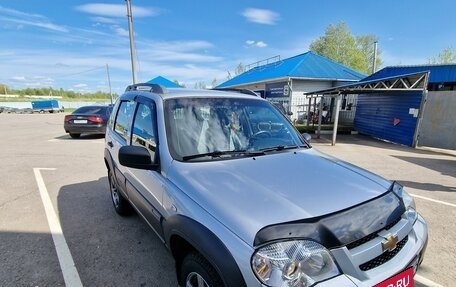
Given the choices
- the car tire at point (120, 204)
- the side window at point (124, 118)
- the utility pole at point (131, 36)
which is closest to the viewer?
the side window at point (124, 118)

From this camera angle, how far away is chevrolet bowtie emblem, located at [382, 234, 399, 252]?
69.4 inches

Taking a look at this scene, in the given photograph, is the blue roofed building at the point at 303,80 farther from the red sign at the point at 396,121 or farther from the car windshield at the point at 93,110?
the car windshield at the point at 93,110

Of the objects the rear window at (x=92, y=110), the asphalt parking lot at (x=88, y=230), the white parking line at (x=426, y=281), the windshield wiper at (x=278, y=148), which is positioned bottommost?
the asphalt parking lot at (x=88, y=230)

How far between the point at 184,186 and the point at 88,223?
8.75 feet

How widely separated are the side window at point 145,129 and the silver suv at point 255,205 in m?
0.01

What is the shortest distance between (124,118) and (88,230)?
1.57 meters

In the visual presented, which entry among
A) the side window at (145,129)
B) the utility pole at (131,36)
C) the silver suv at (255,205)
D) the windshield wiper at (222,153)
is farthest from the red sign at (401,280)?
the utility pole at (131,36)

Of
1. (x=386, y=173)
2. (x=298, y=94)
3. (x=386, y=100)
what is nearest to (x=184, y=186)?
(x=386, y=173)

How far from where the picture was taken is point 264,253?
60.6 inches

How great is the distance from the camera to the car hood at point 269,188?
1.69m

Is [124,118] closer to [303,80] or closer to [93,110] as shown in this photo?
[93,110]

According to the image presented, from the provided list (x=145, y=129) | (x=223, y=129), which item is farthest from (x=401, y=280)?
(x=145, y=129)

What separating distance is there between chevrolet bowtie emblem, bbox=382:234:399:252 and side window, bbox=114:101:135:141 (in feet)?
9.53

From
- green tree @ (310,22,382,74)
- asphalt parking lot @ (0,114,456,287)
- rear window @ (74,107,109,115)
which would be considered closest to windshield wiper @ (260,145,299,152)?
asphalt parking lot @ (0,114,456,287)
